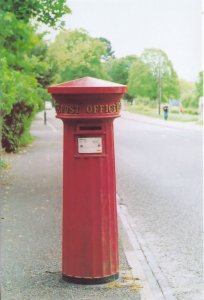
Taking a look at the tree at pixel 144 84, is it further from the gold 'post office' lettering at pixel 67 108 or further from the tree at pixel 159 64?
the gold 'post office' lettering at pixel 67 108

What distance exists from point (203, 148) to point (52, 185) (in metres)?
9.76

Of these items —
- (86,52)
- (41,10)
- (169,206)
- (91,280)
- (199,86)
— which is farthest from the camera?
(199,86)

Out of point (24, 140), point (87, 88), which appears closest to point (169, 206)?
point (87, 88)

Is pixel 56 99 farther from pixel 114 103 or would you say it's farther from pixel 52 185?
pixel 52 185

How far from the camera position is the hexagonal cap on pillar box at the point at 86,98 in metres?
4.70

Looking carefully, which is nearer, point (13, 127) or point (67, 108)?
Answer: point (67, 108)

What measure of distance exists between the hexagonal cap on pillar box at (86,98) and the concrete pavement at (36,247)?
126cm

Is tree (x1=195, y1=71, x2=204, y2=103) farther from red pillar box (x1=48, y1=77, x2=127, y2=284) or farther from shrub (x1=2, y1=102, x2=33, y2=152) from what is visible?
red pillar box (x1=48, y1=77, x2=127, y2=284)

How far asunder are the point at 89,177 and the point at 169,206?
465 centimetres

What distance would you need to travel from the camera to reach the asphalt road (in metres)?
5.81

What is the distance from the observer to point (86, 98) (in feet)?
15.5

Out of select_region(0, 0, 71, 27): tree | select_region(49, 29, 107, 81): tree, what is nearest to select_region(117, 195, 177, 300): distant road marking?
select_region(0, 0, 71, 27): tree

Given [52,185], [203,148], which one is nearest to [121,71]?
[203,148]

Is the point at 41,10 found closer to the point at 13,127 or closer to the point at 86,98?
the point at 86,98
